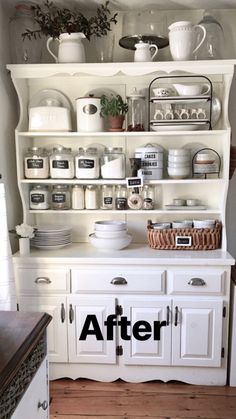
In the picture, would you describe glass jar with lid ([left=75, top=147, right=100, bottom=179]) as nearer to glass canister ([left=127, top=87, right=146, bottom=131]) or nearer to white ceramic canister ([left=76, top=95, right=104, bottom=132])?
white ceramic canister ([left=76, top=95, right=104, bottom=132])

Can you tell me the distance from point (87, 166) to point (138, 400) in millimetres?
1440

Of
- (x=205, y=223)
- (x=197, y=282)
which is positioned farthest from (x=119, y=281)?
(x=205, y=223)

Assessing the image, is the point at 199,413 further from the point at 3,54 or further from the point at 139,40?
the point at 3,54

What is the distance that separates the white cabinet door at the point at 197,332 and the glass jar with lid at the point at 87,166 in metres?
0.94

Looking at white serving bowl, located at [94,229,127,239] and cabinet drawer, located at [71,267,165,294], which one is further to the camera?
white serving bowl, located at [94,229,127,239]

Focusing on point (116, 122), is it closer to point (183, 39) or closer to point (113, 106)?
point (113, 106)

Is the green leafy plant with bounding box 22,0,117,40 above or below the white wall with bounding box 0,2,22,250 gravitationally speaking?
above

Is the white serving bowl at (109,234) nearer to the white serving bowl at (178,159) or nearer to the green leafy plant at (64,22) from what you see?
the white serving bowl at (178,159)

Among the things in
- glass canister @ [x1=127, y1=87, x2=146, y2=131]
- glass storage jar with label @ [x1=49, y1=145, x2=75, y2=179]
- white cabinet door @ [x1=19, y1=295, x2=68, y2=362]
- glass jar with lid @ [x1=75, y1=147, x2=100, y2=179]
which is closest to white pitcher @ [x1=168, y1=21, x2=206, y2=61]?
glass canister @ [x1=127, y1=87, x2=146, y2=131]

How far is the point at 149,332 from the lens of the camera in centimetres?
237

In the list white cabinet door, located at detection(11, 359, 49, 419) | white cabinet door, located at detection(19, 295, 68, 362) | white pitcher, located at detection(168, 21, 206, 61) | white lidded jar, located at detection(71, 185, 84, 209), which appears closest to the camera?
white cabinet door, located at detection(11, 359, 49, 419)

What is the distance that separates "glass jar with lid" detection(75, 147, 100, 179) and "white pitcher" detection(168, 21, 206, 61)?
787 millimetres

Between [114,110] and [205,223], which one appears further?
[205,223]

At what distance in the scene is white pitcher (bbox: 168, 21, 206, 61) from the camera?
230cm
